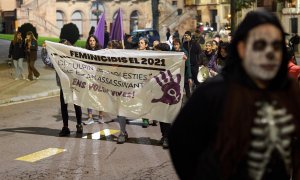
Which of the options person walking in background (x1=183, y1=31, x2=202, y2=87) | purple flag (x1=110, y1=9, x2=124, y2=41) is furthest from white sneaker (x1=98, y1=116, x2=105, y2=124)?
purple flag (x1=110, y1=9, x2=124, y2=41)

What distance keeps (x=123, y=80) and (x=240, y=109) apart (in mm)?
6117

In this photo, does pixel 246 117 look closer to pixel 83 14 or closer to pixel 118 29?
pixel 118 29

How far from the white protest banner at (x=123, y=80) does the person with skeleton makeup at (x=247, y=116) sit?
5.41 metres

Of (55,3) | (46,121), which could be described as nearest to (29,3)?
(55,3)

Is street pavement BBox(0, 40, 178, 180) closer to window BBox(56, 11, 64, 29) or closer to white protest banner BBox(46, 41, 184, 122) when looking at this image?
white protest banner BBox(46, 41, 184, 122)

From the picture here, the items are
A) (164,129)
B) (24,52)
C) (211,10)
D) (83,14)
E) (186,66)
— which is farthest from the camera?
(83,14)

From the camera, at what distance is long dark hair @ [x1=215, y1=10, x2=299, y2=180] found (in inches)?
90.4

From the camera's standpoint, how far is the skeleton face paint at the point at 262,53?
2336 mm

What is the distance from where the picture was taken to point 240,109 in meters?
2.30

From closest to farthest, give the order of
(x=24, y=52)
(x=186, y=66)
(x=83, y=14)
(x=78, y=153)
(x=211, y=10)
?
(x=78, y=153) < (x=186, y=66) < (x=24, y=52) < (x=211, y=10) < (x=83, y=14)

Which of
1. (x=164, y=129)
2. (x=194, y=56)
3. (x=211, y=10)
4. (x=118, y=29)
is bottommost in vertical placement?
(x=164, y=129)

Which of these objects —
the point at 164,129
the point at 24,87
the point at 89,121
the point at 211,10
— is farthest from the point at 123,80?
the point at 211,10

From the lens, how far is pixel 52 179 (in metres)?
6.08

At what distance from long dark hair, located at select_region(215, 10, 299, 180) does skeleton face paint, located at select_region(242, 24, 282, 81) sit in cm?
3
